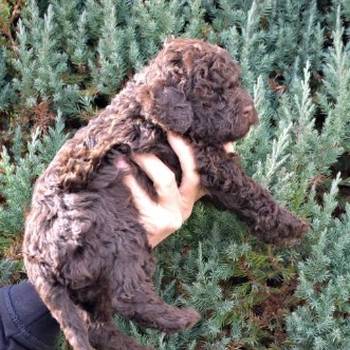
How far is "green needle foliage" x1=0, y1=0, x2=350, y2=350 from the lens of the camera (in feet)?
8.55

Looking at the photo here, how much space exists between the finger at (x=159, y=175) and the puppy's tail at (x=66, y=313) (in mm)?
493

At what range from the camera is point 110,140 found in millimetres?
2162

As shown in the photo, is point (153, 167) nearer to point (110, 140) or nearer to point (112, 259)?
point (110, 140)

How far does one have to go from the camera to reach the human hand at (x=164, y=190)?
7.22ft

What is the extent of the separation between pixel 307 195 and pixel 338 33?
2.76ft

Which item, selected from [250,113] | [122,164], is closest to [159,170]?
[122,164]

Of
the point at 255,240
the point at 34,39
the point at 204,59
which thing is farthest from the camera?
the point at 34,39

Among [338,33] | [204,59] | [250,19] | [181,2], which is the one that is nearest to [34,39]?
[181,2]

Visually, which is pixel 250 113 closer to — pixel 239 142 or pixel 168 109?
pixel 168 109

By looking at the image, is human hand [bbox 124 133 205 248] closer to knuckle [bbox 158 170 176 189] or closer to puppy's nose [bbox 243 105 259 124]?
knuckle [bbox 158 170 176 189]

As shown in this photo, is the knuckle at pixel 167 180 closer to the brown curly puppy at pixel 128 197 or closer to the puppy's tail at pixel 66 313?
the brown curly puppy at pixel 128 197

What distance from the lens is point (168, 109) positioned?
2.20 meters

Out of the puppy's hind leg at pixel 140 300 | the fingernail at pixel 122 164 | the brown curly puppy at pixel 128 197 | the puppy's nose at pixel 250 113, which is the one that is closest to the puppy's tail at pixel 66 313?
the brown curly puppy at pixel 128 197

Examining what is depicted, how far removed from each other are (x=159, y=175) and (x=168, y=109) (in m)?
0.23
